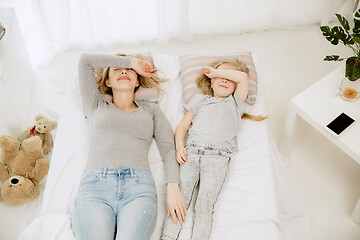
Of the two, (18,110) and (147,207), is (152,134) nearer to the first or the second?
(147,207)

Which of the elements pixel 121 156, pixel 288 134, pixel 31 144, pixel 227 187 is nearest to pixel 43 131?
pixel 31 144

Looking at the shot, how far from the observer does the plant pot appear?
1.79m

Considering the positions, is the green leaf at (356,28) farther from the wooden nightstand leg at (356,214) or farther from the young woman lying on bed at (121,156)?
the young woman lying on bed at (121,156)

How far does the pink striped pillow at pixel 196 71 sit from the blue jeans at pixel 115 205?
1.97 ft

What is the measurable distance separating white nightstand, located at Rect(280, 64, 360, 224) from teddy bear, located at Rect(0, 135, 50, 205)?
1337mm

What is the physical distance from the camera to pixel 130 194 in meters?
1.58

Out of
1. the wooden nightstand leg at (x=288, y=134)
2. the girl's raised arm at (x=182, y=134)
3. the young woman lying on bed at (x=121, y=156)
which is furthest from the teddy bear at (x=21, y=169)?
the wooden nightstand leg at (x=288, y=134)

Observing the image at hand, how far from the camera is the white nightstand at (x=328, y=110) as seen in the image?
1.70 m

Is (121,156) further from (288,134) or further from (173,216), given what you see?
(288,134)

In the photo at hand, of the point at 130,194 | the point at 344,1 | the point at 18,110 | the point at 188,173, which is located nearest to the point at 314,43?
the point at 344,1

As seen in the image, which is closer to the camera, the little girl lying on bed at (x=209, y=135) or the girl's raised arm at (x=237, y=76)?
the little girl lying on bed at (x=209, y=135)

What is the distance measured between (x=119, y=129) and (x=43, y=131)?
52cm

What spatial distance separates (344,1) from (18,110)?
2.44 meters

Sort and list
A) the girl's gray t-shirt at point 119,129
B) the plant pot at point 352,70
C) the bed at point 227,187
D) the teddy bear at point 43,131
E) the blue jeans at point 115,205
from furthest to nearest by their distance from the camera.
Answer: the teddy bear at point 43,131 → the plant pot at point 352,70 → the girl's gray t-shirt at point 119,129 → the bed at point 227,187 → the blue jeans at point 115,205
